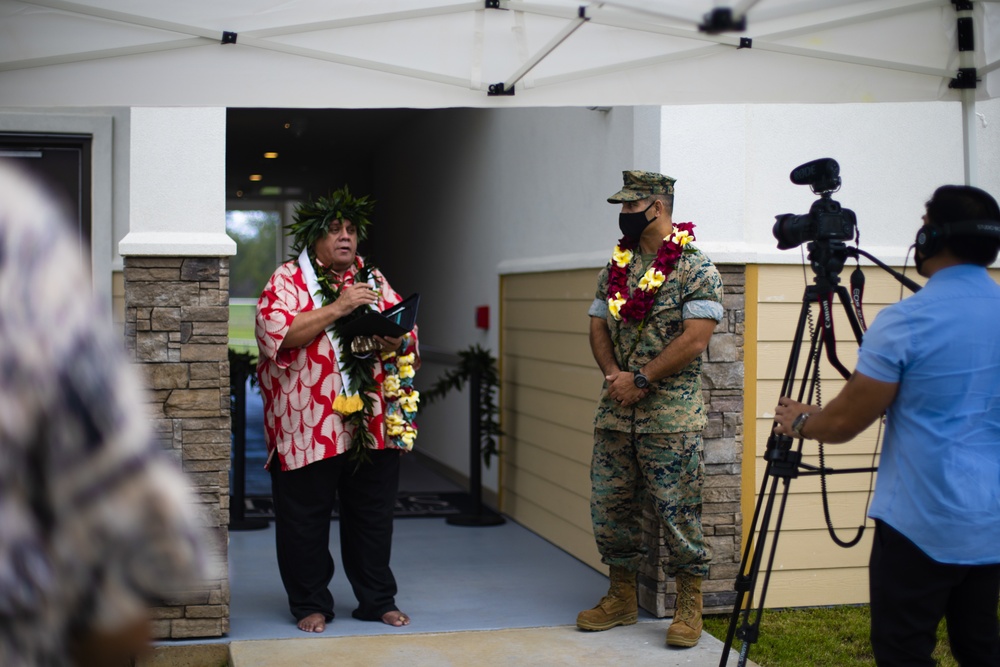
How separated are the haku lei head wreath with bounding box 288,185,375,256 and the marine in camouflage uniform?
1.16m

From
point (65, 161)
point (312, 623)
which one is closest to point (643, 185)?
point (312, 623)

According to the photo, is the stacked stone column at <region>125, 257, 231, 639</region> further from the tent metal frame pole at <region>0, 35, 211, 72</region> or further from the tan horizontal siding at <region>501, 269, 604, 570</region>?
the tan horizontal siding at <region>501, 269, 604, 570</region>

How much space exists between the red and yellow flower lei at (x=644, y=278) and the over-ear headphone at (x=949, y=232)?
163cm

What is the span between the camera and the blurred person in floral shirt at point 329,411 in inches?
185

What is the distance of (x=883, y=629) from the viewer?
9.30 ft

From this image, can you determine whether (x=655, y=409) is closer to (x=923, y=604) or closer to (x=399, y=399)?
(x=399, y=399)

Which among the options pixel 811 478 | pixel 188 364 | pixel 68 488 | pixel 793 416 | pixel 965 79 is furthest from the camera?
pixel 811 478

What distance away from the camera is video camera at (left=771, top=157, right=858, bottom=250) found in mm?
3416

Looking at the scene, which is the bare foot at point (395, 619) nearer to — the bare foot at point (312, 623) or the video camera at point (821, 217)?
the bare foot at point (312, 623)

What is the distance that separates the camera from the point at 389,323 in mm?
4633

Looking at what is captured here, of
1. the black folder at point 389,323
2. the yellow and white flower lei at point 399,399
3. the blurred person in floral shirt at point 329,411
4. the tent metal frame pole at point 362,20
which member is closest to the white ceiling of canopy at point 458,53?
the tent metal frame pole at point 362,20

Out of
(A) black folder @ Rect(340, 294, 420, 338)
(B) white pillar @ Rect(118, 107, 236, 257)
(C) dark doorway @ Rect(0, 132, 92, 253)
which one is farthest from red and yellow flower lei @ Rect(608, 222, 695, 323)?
(C) dark doorway @ Rect(0, 132, 92, 253)

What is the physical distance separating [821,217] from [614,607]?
83.3 inches

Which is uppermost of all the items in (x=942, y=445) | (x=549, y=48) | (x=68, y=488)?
(x=549, y=48)
